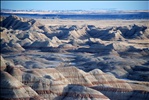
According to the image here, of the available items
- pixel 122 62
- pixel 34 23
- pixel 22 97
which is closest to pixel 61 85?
pixel 22 97

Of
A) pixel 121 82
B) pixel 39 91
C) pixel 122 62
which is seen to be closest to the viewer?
pixel 39 91

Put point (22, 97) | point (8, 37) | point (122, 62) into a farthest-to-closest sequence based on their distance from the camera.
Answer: point (8, 37) → point (122, 62) → point (22, 97)

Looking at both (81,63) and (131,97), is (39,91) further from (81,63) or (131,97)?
(81,63)

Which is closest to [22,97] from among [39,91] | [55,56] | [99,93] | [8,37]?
[39,91]

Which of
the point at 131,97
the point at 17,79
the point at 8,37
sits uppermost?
the point at 8,37

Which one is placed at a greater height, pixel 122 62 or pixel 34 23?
pixel 34 23

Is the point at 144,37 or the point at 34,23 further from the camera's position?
the point at 34,23
